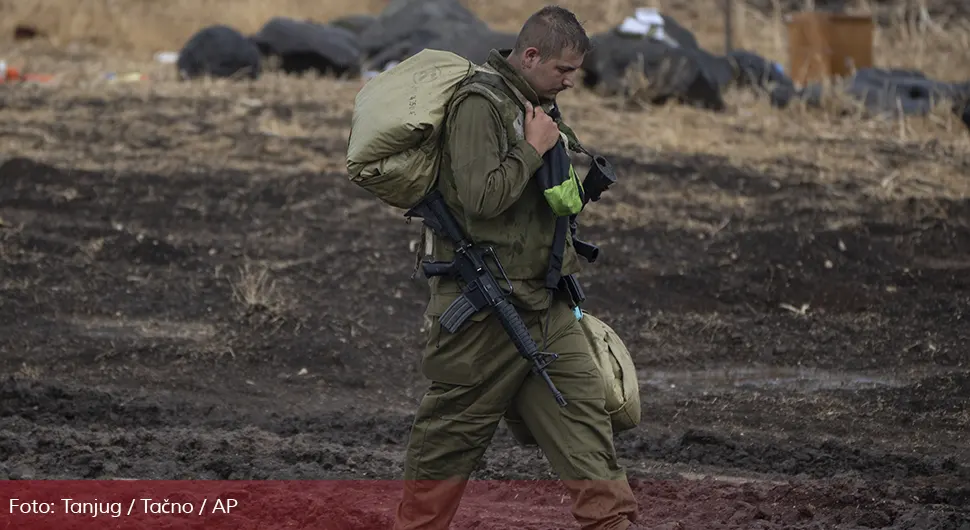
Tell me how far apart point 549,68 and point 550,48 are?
0.06 m

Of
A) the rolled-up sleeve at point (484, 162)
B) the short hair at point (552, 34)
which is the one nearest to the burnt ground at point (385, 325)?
the rolled-up sleeve at point (484, 162)

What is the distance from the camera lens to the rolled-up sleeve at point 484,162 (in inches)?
144

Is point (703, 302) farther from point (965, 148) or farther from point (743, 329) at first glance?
point (965, 148)

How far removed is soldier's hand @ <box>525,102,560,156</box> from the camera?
378 centimetres

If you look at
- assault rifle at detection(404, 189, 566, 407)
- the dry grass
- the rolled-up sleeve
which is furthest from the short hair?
the dry grass

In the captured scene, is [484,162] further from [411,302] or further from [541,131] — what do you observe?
[411,302]

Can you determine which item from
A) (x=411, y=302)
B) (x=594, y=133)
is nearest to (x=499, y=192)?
(x=411, y=302)

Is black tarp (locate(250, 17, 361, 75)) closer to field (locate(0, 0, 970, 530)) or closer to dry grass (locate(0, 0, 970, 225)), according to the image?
dry grass (locate(0, 0, 970, 225))

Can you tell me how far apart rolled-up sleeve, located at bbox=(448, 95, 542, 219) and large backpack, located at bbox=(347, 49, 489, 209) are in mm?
77

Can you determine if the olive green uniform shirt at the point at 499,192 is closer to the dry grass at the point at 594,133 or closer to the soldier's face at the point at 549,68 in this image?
the soldier's face at the point at 549,68

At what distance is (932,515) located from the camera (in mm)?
4469

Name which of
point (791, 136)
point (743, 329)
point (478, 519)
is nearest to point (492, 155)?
point (478, 519)

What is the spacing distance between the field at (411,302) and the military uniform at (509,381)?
661mm

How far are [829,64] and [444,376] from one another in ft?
32.4
